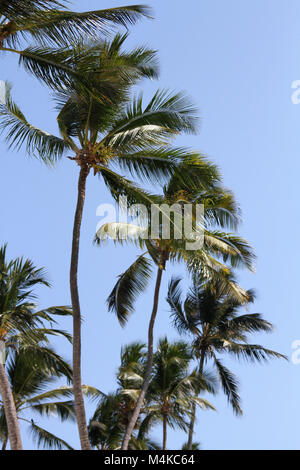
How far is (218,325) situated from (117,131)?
1115 centimetres

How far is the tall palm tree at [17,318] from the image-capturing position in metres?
13.4

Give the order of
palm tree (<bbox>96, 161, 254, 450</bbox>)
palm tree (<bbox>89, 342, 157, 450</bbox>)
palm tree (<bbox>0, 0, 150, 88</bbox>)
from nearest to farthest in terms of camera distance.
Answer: palm tree (<bbox>0, 0, 150, 88</bbox>)
palm tree (<bbox>96, 161, 254, 450</bbox>)
palm tree (<bbox>89, 342, 157, 450</bbox>)

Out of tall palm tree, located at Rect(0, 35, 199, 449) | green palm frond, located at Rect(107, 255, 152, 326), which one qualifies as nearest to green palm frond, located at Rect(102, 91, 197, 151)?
tall palm tree, located at Rect(0, 35, 199, 449)

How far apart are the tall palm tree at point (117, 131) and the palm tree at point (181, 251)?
1.24 metres

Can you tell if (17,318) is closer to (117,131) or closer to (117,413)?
(117,131)

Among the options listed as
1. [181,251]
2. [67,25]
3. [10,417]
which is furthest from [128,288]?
[67,25]

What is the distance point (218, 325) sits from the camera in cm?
2439

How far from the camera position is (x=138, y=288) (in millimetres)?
19000

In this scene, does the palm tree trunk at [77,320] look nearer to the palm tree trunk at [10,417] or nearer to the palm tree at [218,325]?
the palm tree trunk at [10,417]

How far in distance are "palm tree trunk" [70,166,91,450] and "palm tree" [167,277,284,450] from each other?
9471mm

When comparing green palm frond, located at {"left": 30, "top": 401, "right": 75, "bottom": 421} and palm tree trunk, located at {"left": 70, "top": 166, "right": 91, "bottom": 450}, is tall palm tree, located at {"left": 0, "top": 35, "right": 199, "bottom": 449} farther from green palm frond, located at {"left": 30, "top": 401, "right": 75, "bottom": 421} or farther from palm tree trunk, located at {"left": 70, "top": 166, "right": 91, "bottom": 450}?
green palm frond, located at {"left": 30, "top": 401, "right": 75, "bottom": 421}

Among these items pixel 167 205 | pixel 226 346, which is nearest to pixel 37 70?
pixel 167 205

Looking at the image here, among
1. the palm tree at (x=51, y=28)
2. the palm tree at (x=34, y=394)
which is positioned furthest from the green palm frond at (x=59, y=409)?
the palm tree at (x=51, y=28)

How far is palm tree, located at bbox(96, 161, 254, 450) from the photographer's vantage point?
650 inches
